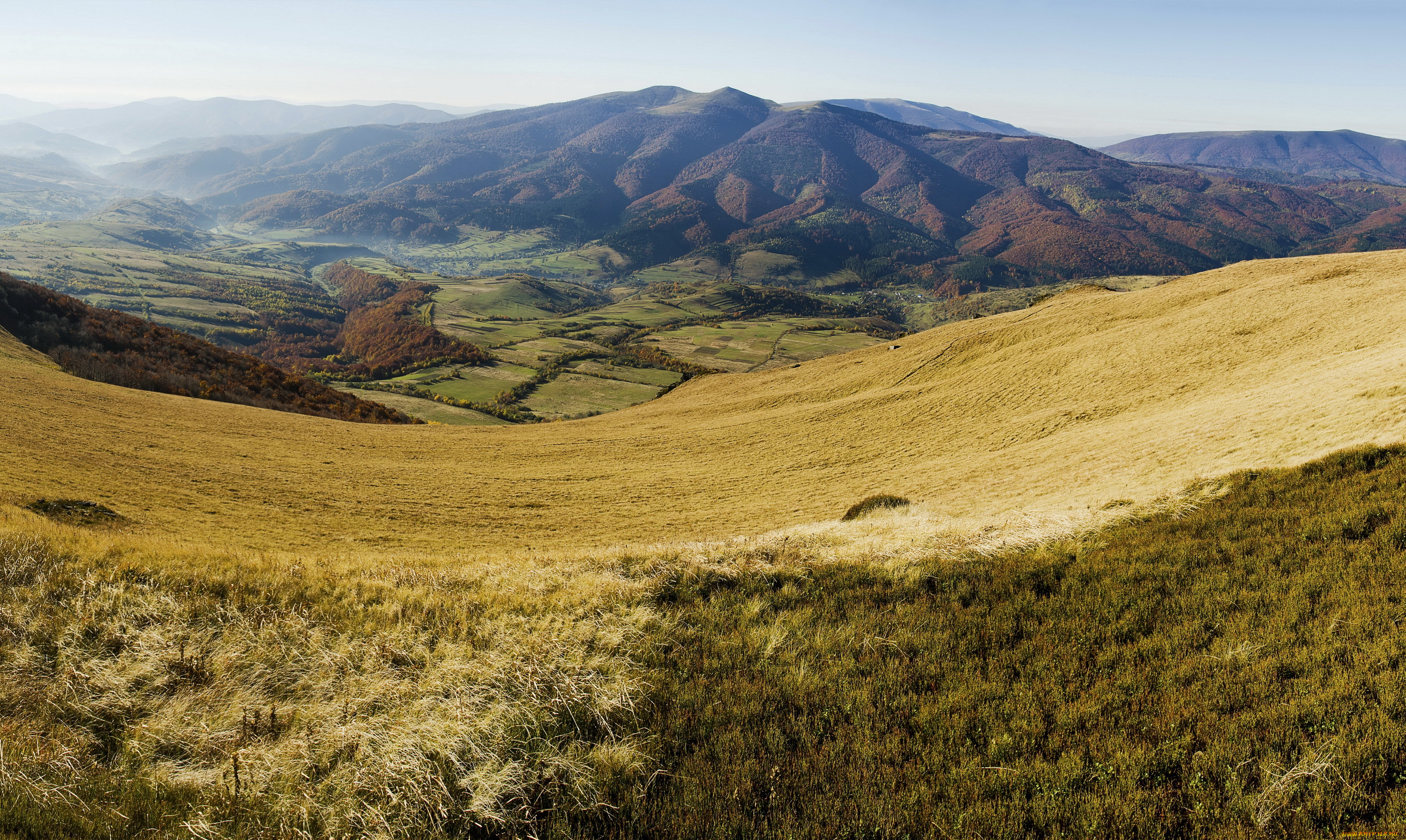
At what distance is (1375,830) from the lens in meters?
4.91

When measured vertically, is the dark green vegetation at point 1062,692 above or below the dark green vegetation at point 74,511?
above

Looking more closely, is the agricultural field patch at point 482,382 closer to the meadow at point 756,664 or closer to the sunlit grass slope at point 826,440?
the sunlit grass slope at point 826,440

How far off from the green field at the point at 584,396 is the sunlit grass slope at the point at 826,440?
63804mm

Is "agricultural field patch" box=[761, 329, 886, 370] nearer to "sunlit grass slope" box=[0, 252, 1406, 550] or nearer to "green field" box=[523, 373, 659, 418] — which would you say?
"green field" box=[523, 373, 659, 418]

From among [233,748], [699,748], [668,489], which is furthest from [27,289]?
[699,748]

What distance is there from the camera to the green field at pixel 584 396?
353ft

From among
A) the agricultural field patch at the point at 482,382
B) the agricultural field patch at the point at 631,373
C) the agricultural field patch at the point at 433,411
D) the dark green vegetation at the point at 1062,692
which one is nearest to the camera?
the dark green vegetation at the point at 1062,692

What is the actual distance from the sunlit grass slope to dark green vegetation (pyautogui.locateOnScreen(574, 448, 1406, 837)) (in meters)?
5.38

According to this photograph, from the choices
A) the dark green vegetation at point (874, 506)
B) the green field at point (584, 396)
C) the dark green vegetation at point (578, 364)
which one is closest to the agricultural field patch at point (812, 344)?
the dark green vegetation at point (578, 364)

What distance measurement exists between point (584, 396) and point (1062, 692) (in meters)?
113

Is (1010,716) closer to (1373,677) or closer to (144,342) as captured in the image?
(1373,677)

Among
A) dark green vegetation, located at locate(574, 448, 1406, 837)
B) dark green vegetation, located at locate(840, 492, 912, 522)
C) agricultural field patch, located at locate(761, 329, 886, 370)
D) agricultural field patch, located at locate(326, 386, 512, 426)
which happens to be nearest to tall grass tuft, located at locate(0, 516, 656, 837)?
dark green vegetation, located at locate(574, 448, 1406, 837)

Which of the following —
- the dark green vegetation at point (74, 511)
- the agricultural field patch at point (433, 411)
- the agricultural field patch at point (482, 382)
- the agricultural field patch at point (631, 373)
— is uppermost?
the dark green vegetation at point (74, 511)

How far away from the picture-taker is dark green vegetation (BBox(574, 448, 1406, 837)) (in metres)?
5.39
